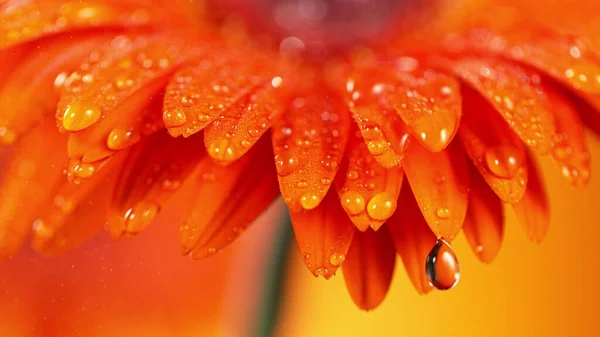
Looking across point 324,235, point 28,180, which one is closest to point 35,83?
point 28,180

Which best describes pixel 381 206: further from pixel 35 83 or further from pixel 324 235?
pixel 35 83

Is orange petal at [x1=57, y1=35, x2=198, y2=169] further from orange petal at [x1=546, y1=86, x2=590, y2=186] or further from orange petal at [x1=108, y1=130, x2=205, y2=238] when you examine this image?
orange petal at [x1=546, y1=86, x2=590, y2=186]

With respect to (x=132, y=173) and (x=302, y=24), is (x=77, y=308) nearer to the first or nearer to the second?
(x=132, y=173)

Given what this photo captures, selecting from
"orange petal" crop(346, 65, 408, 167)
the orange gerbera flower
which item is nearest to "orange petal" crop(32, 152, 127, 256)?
the orange gerbera flower

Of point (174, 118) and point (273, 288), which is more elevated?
point (174, 118)

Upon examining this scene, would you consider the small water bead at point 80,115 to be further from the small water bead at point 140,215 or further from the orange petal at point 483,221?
the orange petal at point 483,221

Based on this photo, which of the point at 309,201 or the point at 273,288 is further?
the point at 273,288
